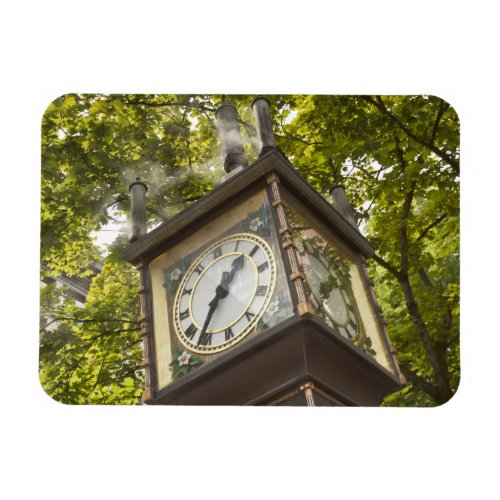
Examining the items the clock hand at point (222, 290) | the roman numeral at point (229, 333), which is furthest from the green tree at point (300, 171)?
the roman numeral at point (229, 333)

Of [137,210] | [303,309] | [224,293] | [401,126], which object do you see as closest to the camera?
[303,309]

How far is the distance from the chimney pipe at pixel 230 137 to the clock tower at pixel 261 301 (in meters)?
0.05

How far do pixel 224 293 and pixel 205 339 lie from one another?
181 mm

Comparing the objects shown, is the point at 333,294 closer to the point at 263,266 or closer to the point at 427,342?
the point at 263,266

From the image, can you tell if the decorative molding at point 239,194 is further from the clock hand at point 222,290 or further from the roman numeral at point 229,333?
the roman numeral at point 229,333

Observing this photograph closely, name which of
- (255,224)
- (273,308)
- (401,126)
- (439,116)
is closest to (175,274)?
(255,224)

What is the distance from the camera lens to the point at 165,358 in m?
2.67

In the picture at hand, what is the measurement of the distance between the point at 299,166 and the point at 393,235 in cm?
57

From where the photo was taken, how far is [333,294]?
8.94 feet

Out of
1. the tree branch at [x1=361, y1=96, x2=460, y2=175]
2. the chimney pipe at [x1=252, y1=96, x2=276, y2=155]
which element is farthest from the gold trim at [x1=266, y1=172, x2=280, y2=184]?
the tree branch at [x1=361, y1=96, x2=460, y2=175]

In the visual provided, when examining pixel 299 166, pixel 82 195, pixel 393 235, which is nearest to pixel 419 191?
pixel 393 235

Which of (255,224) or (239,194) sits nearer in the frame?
(255,224)

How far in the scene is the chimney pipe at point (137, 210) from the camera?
9.98 ft
